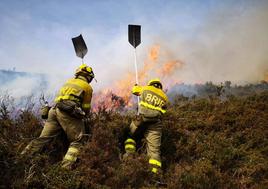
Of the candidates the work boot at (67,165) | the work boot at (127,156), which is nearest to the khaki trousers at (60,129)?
the work boot at (67,165)

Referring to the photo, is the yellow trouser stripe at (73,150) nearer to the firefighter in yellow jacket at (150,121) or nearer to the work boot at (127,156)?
the work boot at (127,156)

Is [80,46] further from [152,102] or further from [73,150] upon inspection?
[73,150]

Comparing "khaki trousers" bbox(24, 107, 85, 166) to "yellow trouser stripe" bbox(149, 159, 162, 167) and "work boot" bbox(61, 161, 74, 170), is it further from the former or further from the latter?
"yellow trouser stripe" bbox(149, 159, 162, 167)

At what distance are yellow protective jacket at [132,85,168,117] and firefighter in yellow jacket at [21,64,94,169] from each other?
1349 mm

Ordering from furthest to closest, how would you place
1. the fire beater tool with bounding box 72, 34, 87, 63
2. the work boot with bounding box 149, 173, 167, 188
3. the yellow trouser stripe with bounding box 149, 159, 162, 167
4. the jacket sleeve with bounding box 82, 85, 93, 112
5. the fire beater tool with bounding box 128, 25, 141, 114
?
the fire beater tool with bounding box 128, 25, 141, 114, the fire beater tool with bounding box 72, 34, 87, 63, the jacket sleeve with bounding box 82, 85, 93, 112, the yellow trouser stripe with bounding box 149, 159, 162, 167, the work boot with bounding box 149, 173, 167, 188

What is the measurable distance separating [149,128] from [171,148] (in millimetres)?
884

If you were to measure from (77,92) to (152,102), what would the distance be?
1843 mm

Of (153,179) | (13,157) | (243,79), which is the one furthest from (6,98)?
(243,79)

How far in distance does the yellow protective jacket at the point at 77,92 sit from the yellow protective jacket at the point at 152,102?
132 cm

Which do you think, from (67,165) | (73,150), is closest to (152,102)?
(73,150)

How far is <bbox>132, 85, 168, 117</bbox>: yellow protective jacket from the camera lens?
23.3 feet

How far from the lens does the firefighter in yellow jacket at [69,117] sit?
6.19 metres

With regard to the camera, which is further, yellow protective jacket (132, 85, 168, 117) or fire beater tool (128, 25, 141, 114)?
fire beater tool (128, 25, 141, 114)

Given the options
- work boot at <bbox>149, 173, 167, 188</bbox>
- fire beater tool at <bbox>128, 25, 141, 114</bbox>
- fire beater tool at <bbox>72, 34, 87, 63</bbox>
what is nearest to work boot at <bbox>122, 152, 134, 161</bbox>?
work boot at <bbox>149, 173, 167, 188</bbox>
